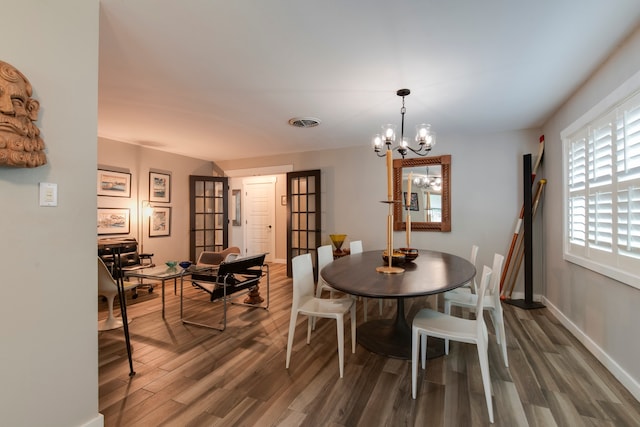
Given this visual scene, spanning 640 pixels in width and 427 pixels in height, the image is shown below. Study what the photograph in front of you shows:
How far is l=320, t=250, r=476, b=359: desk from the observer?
72.9 inches

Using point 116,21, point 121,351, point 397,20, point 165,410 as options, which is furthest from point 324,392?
point 116,21

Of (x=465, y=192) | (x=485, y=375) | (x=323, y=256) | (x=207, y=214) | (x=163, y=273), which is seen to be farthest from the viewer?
(x=207, y=214)

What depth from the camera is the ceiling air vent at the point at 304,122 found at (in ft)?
11.6

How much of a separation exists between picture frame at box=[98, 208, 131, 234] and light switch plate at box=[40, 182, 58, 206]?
3517 millimetres

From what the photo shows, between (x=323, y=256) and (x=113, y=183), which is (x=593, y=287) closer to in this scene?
(x=323, y=256)

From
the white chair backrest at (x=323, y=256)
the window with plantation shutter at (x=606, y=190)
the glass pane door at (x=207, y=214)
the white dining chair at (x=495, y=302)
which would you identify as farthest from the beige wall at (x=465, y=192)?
the glass pane door at (x=207, y=214)

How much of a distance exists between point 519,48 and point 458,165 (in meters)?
2.37

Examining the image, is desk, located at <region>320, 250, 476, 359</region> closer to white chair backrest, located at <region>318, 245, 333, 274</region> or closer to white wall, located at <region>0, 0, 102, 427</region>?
white chair backrest, located at <region>318, 245, 333, 274</region>

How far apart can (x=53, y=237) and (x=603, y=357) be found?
374cm

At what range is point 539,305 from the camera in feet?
12.0

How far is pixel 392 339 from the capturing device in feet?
8.74

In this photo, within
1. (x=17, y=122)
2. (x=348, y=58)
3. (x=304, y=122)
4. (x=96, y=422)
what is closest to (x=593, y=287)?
(x=348, y=58)

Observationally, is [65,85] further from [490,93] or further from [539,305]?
[539,305]

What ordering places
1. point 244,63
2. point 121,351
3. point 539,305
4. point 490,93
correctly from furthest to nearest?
point 539,305 → point 490,93 → point 121,351 → point 244,63
